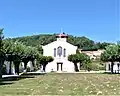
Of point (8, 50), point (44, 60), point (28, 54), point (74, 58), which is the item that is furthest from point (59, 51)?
point (8, 50)

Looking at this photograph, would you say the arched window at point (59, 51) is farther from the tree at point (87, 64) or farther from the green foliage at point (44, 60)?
the tree at point (87, 64)

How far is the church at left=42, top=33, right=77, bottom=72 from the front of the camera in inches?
3669

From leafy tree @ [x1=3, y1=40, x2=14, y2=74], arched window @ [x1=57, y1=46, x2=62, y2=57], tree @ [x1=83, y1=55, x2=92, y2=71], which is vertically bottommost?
tree @ [x1=83, y1=55, x2=92, y2=71]

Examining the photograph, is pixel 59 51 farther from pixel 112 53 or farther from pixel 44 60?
pixel 112 53

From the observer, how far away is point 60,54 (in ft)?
310

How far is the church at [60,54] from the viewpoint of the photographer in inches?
3669

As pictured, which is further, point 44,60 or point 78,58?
point 44,60

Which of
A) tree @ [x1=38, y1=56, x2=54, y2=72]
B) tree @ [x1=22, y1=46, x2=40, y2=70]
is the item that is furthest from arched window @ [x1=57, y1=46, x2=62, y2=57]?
tree @ [x1=22, y1=46, x2=40, y2=70]

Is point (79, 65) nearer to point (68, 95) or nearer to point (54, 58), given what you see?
point (54, 58)

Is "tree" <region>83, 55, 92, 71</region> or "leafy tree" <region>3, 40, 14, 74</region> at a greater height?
"leafy tree" <region>3, 40, 14, 74</region>

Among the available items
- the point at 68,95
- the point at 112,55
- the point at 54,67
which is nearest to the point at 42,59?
the point at 54,67

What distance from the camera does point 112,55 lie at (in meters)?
68.6

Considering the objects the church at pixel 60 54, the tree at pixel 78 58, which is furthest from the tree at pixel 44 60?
the tree at pixel 78 58

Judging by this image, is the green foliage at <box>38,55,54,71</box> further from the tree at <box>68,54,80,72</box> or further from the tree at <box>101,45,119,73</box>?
the tree at <box>101,45,119,73</box>
